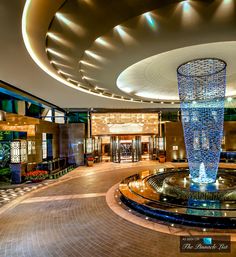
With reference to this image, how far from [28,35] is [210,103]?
767 cm

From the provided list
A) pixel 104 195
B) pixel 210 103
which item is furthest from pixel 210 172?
pixel 104 195

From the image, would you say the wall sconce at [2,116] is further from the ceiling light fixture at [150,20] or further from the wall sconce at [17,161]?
the ceiling light fixture at [150,20]

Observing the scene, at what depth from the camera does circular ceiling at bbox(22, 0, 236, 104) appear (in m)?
3.87

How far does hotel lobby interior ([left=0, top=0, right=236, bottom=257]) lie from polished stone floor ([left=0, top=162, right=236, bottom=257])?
A: 24mm

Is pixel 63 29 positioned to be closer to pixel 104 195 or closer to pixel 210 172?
pixel 104 195

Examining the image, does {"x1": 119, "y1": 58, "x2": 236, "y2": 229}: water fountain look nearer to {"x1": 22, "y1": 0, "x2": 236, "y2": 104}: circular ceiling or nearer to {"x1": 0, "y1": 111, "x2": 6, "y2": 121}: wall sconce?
{"x1": 22, "y1": 0, "x2": 236, "y2": 104}: circular ceiling

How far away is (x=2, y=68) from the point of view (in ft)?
21.1

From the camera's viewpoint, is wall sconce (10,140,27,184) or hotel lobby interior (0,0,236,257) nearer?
hotel lobby interior (0,0,236,257)

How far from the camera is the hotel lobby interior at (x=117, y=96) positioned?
3830mm

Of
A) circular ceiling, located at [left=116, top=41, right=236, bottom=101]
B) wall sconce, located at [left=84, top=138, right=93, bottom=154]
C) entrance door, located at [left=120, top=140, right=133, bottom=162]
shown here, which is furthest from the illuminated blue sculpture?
entrance door, located at [left=120, top=140, right=133, bottom=162]

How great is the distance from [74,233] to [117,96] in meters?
9.00

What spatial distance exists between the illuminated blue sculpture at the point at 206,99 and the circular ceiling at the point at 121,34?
0.47 metres

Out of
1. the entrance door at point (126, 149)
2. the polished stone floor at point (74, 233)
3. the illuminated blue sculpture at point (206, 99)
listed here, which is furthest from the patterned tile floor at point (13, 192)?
the entrance door at point (126, 149)

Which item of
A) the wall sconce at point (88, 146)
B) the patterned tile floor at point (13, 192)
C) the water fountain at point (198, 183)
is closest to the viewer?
the water fountain at point (198, 183)
